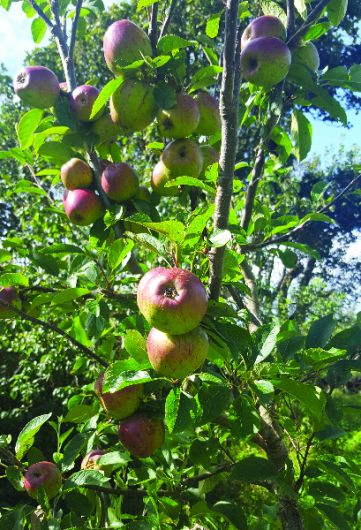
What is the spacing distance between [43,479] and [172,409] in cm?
47

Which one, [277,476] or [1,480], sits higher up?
[277,476]

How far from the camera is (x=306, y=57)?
87cm

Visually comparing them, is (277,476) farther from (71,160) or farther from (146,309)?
(71,160)

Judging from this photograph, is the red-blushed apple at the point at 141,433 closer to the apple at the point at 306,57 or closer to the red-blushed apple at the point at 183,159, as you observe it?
the red-blushed apple at the point at 183,159

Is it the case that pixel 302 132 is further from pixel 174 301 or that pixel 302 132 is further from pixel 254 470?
pixel 254 470

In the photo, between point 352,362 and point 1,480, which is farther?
point 1,480

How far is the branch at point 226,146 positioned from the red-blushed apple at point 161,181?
34cm

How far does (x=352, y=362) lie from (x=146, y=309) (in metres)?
0.46

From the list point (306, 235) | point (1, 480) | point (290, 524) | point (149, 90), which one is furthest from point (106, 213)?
point (306, 235)

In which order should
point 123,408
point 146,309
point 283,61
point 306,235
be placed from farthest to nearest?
point 306,235 < point 123,408 < point 283,61 < point 146,309

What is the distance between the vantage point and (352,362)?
830mm

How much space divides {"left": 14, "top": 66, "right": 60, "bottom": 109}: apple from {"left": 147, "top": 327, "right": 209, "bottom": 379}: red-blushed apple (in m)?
0.68

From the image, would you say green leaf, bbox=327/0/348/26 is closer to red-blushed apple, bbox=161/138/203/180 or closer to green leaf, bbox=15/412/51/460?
red-blushed apple, bbox=161/138/203/180

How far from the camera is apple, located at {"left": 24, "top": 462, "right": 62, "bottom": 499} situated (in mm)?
919
